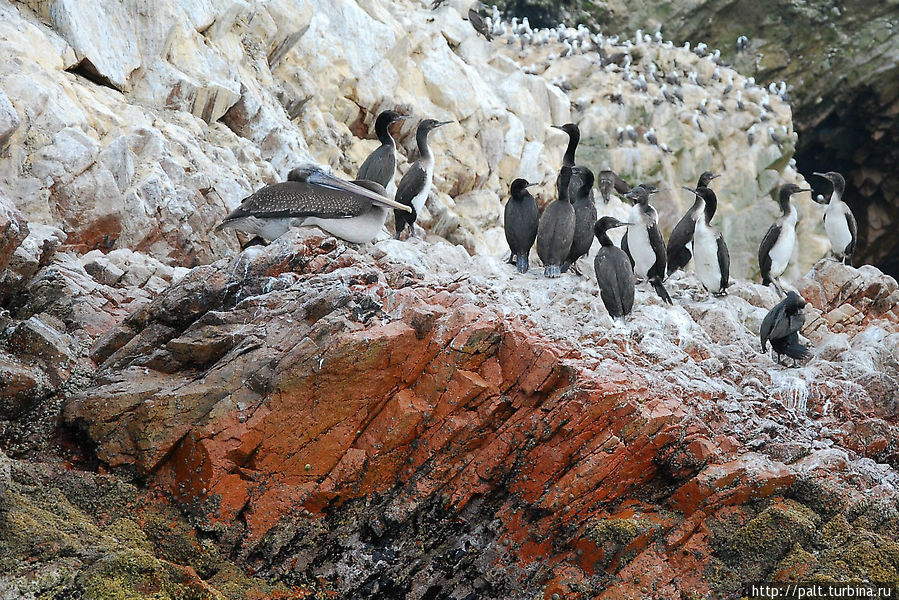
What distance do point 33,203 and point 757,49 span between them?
1286 inches

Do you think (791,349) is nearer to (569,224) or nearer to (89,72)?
(569,224)

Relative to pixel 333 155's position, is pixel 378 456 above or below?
above

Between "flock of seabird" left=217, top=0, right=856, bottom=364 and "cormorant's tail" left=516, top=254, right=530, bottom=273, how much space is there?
1cm

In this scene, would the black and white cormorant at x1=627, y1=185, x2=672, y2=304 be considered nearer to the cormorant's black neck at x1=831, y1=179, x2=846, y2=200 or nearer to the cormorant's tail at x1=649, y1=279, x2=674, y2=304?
the cormorant's tail at x1=649, y1=279, x2=674, y2=304

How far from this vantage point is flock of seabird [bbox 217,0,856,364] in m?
8.40

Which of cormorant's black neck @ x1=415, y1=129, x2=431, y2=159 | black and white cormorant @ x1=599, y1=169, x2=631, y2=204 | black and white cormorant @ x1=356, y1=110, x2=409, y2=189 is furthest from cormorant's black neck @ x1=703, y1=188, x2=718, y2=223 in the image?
black and white cormorant @ x1=599, y1=169, x2=631, y2=204

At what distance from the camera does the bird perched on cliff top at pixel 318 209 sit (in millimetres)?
8297

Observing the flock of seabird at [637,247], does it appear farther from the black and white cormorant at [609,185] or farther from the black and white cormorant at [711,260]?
the black and white cormorant at [609,185]

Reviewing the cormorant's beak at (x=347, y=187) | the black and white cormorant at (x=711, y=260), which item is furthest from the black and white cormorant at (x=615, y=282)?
the black and white cormorant at (x=711, y=260)

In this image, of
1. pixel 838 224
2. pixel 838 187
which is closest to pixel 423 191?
pixel 838 224

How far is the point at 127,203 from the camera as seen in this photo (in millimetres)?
11047

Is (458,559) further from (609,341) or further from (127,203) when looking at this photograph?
(127,203)

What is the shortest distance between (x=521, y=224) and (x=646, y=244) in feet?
5.49

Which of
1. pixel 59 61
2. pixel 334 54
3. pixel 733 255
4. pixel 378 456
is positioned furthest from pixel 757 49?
pixel 378 456
